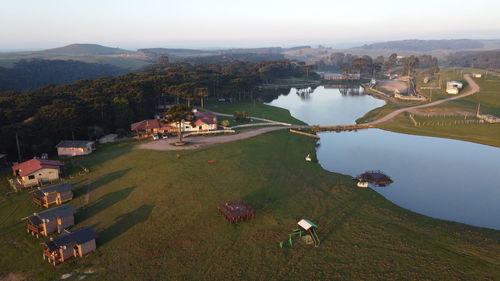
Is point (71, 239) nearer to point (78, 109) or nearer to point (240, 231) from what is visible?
point (240, 231)

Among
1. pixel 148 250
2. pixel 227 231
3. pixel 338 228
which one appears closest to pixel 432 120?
pixel 338 228

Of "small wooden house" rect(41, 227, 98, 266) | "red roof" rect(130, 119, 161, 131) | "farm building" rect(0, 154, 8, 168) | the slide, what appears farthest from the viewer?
"red roof" rect(130, 119, 161, 131)

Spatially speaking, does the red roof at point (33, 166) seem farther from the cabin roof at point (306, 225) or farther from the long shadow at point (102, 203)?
the cabin roof at point (306, 225)

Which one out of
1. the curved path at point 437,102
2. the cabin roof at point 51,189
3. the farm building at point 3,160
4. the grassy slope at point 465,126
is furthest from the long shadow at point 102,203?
the curved path at point 437,102

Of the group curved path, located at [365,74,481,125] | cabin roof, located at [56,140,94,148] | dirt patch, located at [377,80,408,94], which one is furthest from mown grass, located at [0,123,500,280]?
dirt patch, located at [377,80,408,94]

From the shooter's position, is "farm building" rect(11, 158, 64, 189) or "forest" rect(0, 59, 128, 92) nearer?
"farm building" rect(11, 158, 64, 189)

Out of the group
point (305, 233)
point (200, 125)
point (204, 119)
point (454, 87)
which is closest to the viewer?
point (305, 233)

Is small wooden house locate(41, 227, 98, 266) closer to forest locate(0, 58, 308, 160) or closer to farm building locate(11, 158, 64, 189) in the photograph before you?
farm building locate(11, 158, 64, 189)

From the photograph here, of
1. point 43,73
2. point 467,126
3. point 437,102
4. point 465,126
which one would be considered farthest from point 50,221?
point 43,73
